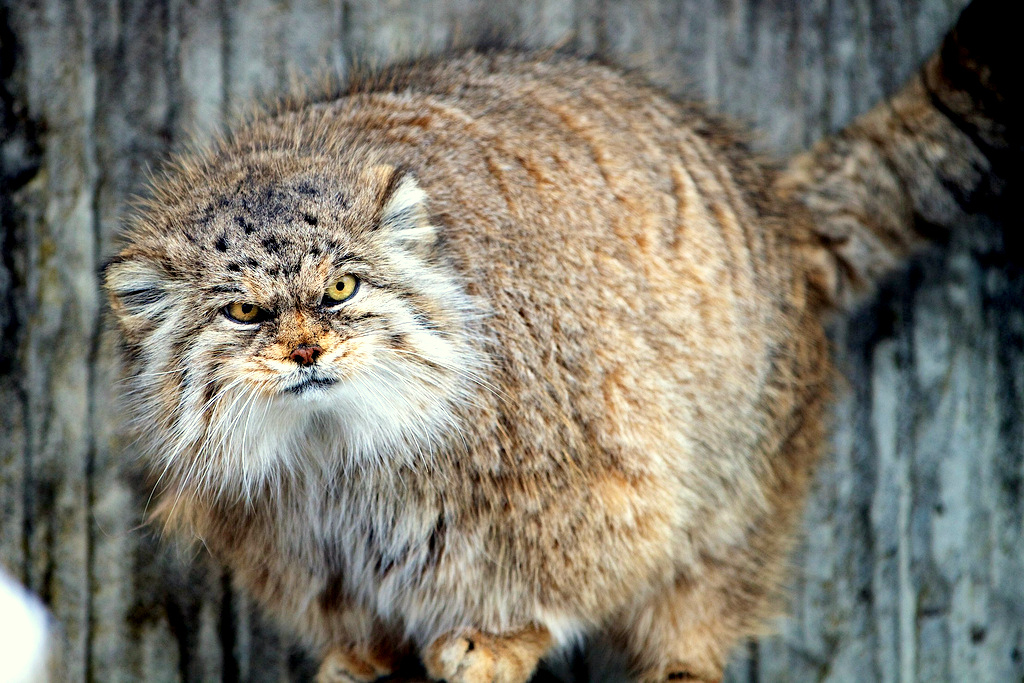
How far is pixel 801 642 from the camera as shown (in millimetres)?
2656

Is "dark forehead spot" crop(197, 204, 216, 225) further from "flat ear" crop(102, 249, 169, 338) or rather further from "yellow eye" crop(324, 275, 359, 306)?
"yellow eye" crop(324, 275, 359, 306)

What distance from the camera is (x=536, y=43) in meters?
2.64

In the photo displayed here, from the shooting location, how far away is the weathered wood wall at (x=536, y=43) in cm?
247

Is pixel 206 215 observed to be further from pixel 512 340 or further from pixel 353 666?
pixel 353 666

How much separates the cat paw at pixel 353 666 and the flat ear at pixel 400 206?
1.08 meters

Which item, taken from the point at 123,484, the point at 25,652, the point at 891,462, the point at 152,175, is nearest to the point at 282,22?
the point at 152,175

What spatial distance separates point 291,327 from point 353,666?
41.0 inches

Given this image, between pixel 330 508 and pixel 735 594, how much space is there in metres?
1.04

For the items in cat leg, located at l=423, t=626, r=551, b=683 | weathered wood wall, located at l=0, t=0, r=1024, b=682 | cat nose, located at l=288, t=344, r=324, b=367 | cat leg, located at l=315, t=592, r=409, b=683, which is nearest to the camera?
cat nose, located at l=288, t=344, r=324, b=367

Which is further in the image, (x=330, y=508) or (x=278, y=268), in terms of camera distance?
(x=330, y=508)

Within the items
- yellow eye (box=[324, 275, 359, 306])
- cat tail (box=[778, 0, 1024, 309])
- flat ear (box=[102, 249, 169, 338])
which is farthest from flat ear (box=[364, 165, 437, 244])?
cat tail (box=[778, 0, 1024, 309])

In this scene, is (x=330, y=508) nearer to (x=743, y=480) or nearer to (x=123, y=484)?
(x=123, y=484)

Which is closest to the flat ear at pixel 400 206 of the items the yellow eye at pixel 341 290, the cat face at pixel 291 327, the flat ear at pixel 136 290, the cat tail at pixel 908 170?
the cat face at pixel 291 327

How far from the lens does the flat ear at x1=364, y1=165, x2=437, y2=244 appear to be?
72.2 inches
